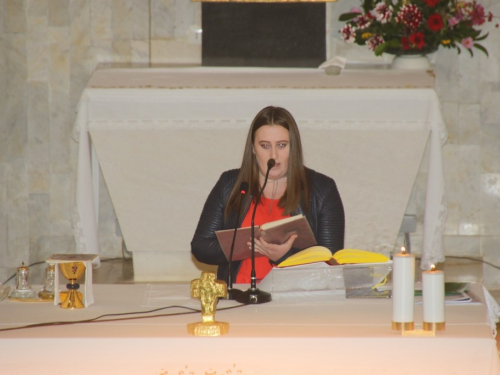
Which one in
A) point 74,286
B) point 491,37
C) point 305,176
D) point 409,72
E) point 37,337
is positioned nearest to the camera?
point 37,337

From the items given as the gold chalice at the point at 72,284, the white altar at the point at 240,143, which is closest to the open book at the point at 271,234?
the gold chalice at the point at 72,284

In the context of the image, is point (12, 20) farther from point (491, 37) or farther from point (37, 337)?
point (37, 337)

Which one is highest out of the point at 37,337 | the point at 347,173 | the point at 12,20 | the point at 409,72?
the point at 12,20

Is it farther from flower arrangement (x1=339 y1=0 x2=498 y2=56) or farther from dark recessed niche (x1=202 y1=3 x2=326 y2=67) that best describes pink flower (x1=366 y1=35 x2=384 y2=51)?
dark recessed niche (x1=202 y1=3 x2=326 y2=67)

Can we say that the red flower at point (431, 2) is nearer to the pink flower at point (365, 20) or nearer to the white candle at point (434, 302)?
the pink flower at point (365, 20)

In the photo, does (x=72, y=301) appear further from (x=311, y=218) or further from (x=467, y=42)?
(x=467, y=42)

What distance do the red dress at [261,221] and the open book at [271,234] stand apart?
0.37 metres

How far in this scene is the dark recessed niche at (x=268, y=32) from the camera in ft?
20.0

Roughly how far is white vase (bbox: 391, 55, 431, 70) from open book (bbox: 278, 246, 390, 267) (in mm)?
2888

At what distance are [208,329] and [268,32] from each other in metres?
4.07

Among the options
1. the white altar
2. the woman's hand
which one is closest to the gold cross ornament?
the woman's hand

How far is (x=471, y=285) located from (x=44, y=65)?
4072mm

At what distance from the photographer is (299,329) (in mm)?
2420

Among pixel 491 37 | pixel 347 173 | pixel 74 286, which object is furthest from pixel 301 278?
pixel 491 37
